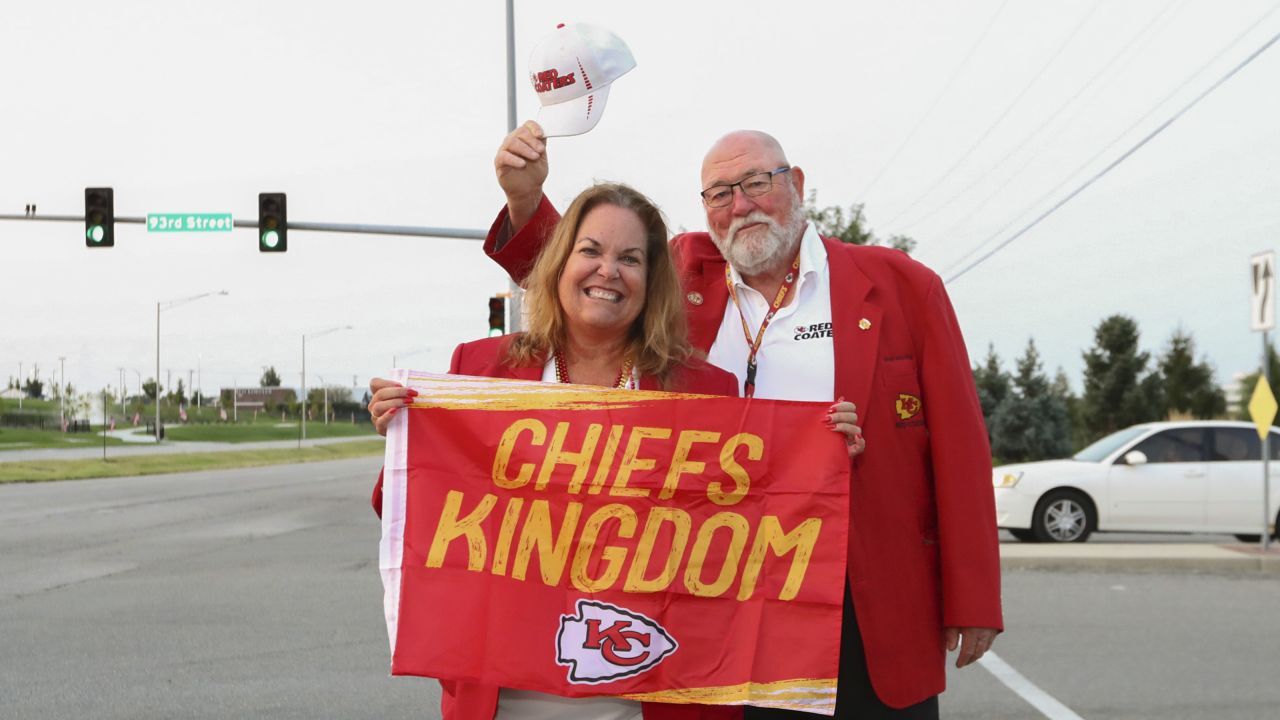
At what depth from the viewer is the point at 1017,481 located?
1335 cm

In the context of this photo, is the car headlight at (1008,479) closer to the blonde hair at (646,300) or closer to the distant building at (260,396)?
the blonde hair at (646,300)

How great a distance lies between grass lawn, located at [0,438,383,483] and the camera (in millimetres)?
32250

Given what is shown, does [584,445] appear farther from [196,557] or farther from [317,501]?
[317,501]

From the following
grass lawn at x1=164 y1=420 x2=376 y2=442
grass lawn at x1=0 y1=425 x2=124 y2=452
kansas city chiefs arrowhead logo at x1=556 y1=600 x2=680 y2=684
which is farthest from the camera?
grass lawn at x1=164 y1=420 x2=376 y2=442

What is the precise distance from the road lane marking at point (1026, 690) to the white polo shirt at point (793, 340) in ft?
11.9

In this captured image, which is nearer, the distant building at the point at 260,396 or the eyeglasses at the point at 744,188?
the eyeglasses at the point at 744,188

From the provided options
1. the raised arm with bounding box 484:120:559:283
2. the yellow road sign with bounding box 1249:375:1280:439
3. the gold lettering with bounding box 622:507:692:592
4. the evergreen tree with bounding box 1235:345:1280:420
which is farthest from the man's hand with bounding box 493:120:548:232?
the evergreen tree with bounding box 1235:345:1280:420

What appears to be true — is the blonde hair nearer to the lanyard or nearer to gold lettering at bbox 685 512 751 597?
the lanyard

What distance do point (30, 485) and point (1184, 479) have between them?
26240 mm

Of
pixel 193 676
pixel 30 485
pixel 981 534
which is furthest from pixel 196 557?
pixel 30 485

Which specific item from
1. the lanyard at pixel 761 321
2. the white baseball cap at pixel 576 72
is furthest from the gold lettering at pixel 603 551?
the white baseball cap at pixel 576 72

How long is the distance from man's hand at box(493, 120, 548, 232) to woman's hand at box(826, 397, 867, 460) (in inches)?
44.1

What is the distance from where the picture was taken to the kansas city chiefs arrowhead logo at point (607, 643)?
2.92m

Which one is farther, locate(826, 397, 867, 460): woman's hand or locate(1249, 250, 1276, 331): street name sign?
locate(1249, 250, 1276, 331): street name sign
